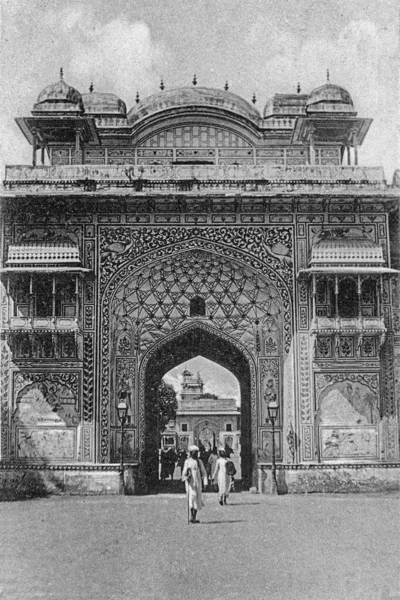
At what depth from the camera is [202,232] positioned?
1359cm

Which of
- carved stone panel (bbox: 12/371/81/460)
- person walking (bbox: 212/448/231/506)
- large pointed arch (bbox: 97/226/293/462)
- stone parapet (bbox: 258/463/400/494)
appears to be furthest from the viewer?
large pointed arch (bbox: 97/226/293/462)

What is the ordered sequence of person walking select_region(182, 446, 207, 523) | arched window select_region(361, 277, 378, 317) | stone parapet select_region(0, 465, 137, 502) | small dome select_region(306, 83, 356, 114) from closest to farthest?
person walking select_region(182, 446, 207, 523) < stone parapet select_region(0, 465, 137, 502) < arched window select_region(361, 277, 378, 317) < small dome select_region(306, 83, 356, 114)

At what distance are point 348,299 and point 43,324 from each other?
500 cm

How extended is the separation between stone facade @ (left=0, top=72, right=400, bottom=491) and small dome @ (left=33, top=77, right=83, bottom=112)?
7cm

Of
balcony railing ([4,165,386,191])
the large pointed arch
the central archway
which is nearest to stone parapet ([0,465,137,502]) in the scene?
the central archway

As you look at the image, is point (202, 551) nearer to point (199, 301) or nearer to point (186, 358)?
point (199, 301)

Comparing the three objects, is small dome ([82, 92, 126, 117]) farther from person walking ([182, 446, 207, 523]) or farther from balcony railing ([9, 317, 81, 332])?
person walking ([182, 446, 207, 523])

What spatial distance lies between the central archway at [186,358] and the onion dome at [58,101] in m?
4.50

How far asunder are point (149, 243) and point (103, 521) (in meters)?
5.48

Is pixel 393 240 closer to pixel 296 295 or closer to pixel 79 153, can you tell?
pixel 296 295

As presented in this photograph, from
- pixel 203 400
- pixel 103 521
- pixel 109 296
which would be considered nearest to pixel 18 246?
pixel 109 296

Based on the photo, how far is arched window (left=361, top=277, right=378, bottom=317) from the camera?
1330 cm

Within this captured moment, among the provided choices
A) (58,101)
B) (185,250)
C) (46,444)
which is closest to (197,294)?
→ (185,250)

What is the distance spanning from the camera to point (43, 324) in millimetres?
12953
